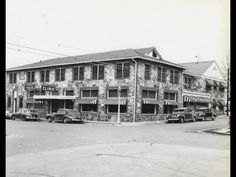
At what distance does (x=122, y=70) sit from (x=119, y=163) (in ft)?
77.6

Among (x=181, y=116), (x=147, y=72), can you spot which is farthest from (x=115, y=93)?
(x=181, y=116)

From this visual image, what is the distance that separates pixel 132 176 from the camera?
24.8ft

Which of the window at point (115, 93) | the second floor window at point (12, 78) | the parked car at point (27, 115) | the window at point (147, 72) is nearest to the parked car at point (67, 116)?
the parked car at point (27, 115)

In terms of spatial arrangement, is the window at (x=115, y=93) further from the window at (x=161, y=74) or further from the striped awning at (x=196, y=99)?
the striped awning at (x=196, y=99)

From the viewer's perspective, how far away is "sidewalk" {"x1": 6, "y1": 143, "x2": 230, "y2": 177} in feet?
26.1

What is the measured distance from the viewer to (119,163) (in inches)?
366

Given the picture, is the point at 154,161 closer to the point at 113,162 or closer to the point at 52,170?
the point at 113,162

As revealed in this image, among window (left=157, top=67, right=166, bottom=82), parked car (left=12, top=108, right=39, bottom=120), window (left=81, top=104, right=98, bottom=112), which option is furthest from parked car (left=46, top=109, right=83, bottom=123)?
window (left=157, top=67, right=166, bottom=82)

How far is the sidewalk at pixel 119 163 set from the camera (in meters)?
7.95

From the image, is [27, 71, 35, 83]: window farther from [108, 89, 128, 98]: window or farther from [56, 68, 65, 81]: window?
[108, 89, 128, 98]: window

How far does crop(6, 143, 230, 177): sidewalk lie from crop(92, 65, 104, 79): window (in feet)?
72.4

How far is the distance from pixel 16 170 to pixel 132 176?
3275 millimetres

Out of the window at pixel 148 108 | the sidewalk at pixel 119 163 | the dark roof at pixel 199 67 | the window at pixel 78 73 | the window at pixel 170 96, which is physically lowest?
the sidewalk at pixel 119 163
